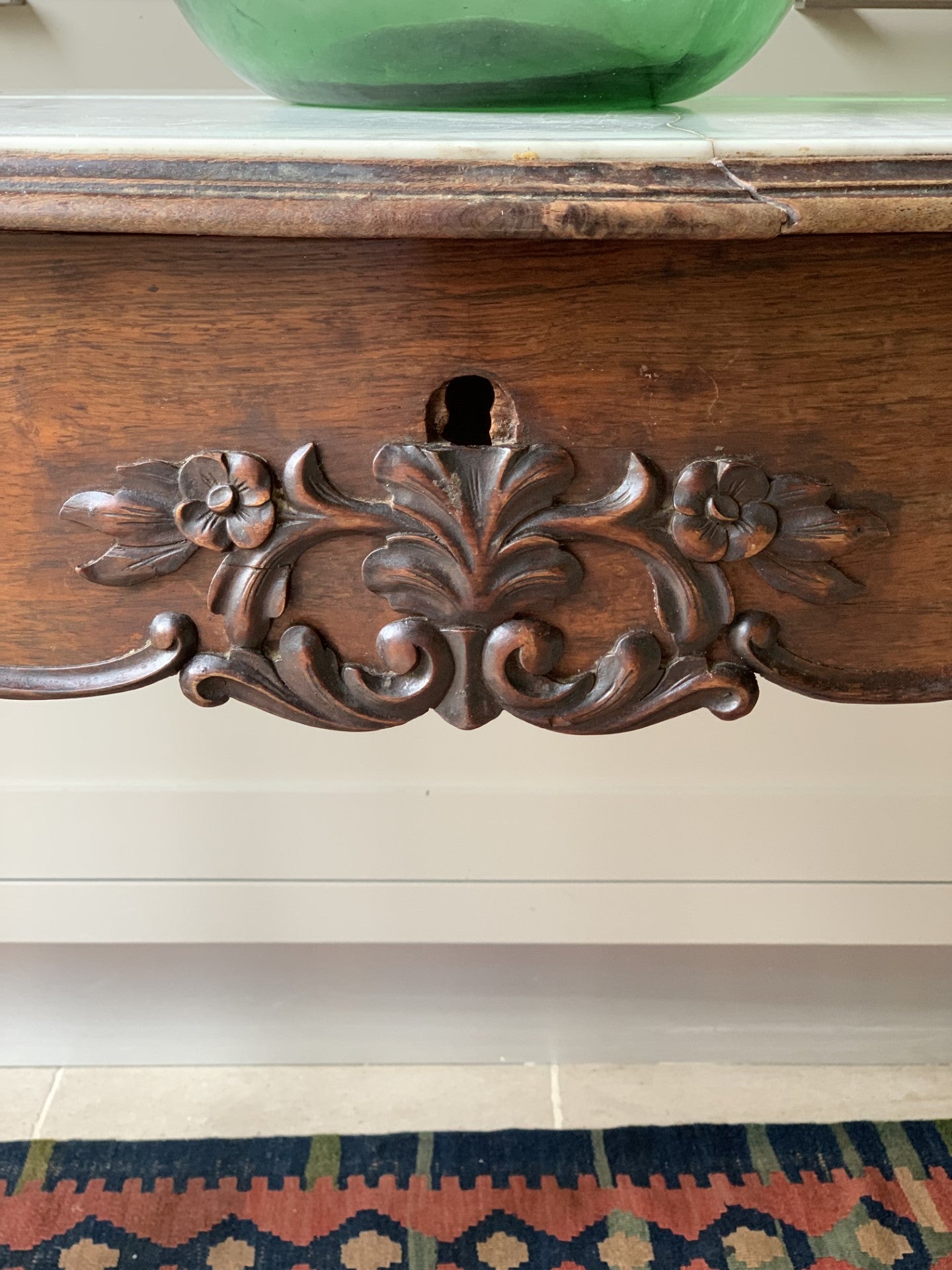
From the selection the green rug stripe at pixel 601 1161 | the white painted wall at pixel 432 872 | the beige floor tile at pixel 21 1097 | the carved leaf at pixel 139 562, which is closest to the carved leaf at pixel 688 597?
the carved leaf at pixel 139 562

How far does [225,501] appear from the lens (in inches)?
11.3

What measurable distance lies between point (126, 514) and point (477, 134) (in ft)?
0.41

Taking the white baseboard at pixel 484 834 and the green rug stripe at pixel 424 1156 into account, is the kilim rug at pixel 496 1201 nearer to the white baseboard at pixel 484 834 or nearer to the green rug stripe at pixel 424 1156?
the green rug stripe at pixel 424 1156

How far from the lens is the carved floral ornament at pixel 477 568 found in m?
0.29

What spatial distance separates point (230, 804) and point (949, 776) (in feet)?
1.94

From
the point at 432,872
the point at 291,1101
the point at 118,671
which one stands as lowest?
the point at 118,671

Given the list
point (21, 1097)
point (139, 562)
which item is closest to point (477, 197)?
point (139, 562)

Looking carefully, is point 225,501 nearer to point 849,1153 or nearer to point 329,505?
point 329,505

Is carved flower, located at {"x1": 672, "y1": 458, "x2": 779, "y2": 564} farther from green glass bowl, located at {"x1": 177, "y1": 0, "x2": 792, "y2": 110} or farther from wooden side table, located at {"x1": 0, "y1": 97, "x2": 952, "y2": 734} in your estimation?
green glass bowl, located at {"x1": 177, "y1": 0, "x2": 792, "y2": 110}

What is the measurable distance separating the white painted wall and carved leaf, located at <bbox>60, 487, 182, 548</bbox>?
645 millimetres

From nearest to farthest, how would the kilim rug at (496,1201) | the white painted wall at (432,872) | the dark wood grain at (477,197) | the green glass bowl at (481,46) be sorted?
the dark wood grain at (477,197), the green glass bowl at (481,46), the kilim rug at (496,1201), the white painted wall at (432,872)

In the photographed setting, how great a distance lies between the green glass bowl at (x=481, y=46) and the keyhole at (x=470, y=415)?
113 mm

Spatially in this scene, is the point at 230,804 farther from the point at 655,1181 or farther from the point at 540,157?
the point at 540,157

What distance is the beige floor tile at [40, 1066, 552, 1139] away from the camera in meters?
0.98
